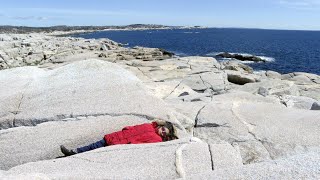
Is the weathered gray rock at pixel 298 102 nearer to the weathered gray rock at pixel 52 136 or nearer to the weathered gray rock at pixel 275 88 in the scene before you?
the weathered gray rock at pixel 275 88

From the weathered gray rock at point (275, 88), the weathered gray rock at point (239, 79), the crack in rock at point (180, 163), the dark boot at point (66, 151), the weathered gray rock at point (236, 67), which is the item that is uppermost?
the crack in rock at point (180, 163)

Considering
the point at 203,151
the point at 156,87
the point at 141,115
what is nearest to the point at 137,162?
the point at 203,151

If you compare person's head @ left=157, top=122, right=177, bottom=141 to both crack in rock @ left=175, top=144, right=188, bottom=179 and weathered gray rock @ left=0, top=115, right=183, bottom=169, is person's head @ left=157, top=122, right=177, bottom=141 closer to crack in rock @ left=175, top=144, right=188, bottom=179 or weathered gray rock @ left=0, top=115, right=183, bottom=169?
weathered gray rock @ left=0, top=115, right=183, bottom=169

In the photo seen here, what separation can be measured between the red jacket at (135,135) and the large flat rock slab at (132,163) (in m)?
0.74

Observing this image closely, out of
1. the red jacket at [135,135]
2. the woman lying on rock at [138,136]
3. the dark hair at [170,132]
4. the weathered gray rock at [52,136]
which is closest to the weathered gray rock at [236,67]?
the weathered gray rock at [52,136]

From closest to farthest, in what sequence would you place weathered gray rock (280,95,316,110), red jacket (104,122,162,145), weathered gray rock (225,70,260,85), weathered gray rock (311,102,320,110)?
red jacket (104,122,162,145) < weathered gray rock (311,102,320,110) < weathered gray rock (280,95,316,110) < weathered gray rock (225,70,260,85)

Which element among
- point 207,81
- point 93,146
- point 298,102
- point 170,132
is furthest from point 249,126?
point 207,81

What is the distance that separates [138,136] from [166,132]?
827mm

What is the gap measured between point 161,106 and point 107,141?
3.14m

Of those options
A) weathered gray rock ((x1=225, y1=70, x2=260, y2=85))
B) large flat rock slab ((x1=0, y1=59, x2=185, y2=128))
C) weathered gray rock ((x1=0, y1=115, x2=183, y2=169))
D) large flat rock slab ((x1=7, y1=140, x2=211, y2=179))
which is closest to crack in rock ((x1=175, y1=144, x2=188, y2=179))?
large flat rock slab ((x1=7, y1=140, x2=211, y2=179))

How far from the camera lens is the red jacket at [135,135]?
10422 mm

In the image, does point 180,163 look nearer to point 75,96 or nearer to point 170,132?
point 170,132

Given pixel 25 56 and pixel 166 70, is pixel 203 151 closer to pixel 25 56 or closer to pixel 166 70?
pixel 166 70

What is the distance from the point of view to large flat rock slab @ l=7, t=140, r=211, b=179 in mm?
8008
